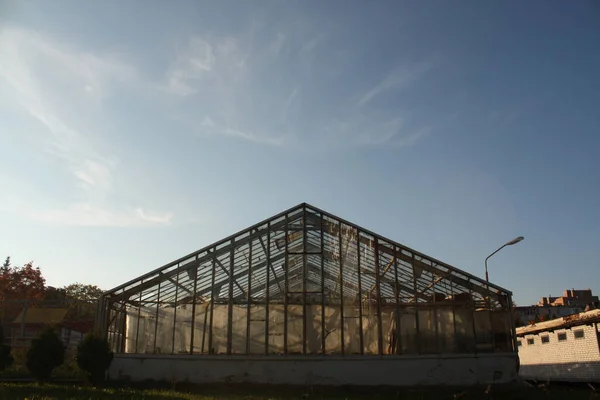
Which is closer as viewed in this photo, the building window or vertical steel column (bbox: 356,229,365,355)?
vertical steel column (bbox: 356,229,365,355)

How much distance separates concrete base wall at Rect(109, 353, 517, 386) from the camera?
23.7 meters

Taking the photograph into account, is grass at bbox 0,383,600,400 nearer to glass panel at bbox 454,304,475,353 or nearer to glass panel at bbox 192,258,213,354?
glass panel at bbox 454,304,475,353

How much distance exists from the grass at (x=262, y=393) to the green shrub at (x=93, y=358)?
3.31ft

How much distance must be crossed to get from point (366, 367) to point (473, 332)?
549 cm

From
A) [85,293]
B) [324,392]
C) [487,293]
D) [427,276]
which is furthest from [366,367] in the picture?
[85,293]

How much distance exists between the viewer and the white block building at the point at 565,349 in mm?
29375

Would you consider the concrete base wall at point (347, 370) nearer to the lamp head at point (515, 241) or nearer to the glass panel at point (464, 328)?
the glass panel at point (464, 328)

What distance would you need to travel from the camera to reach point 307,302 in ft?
84.6

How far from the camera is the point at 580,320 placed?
3044 centimetres

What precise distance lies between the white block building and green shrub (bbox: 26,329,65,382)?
77.2 feet

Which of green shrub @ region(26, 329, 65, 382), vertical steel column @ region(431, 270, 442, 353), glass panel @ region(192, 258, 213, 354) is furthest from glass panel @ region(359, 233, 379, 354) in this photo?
green shrub @ region(26, 329, 65, 382)

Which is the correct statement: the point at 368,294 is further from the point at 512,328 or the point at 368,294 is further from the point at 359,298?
the point at 512,328

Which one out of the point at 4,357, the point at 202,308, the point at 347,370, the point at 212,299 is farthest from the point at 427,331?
the point at 4,357

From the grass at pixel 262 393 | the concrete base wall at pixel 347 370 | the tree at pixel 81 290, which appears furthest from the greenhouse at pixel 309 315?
the tree at pixel 81 290
